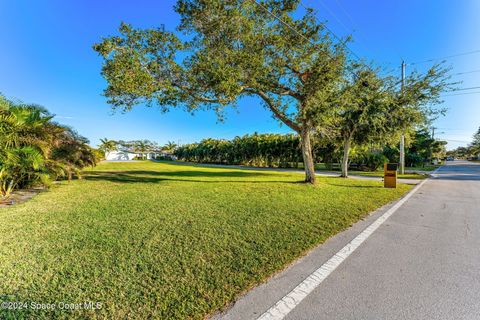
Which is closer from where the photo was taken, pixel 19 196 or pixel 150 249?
pixel 150 249

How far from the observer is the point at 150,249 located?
318 cm

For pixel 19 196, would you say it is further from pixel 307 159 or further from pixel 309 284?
pixel 307 159

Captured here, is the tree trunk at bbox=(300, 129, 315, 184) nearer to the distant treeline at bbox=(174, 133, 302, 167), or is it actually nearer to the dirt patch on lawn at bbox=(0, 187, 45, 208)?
the distant treeline at bbox=(174, 133, 302, 167)

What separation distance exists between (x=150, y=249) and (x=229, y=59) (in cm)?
731

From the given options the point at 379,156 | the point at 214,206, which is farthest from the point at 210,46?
the point at 379,156

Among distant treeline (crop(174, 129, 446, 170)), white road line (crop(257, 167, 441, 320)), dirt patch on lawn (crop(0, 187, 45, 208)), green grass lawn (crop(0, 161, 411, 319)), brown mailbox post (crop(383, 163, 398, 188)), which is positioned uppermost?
distant treeline (crop(174, 129, 446, 170))

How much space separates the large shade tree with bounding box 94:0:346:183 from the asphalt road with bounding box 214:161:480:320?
6171 mm

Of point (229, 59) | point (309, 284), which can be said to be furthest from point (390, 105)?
point (309, 284)

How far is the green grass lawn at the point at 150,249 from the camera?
2.15 meters

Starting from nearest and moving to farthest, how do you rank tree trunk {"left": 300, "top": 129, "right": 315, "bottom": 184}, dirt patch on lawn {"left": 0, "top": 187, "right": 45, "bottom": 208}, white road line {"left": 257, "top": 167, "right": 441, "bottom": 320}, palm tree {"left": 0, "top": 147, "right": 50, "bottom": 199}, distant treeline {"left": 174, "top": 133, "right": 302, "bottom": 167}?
white road line {"left": 257, "top": 167, "right": 441, "bottom": 320} < dirt patch on lawn {"left": 0, "top": 187, "right": 45, "bottom": 208} < palm tree {"left": 0, "top": 147, "right": 50, "bottom": 199} < tree trunk {"left": 300, "top": 129, "right": 315, "bottom": 184} < distant treeline {"left": 174, "top": 133, "right": 302, "bottom": 167}

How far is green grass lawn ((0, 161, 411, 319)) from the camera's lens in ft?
7.04

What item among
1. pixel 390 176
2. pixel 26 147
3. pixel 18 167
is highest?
pixel 26 147

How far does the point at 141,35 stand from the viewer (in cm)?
788

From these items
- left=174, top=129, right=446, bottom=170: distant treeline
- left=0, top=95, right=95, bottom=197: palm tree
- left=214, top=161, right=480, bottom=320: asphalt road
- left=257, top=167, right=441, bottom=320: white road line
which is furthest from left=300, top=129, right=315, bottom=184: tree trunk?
left=0, top=95, right=95, bottom=197: palm tree
